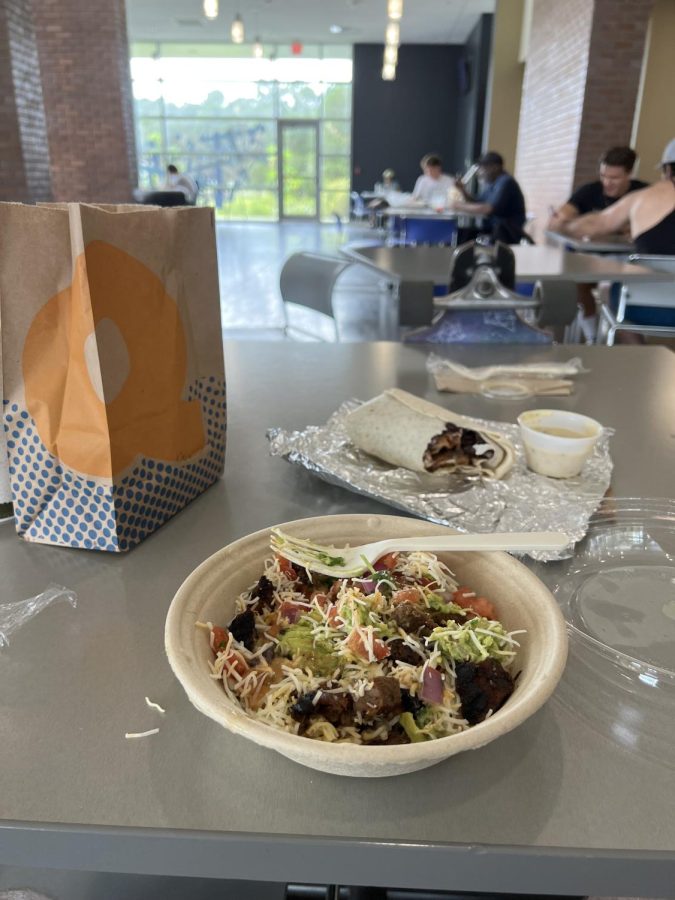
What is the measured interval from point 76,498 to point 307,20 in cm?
1238

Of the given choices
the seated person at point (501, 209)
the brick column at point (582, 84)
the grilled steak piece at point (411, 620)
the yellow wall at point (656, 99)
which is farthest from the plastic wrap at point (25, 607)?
the yellow wall at point (656, 99)

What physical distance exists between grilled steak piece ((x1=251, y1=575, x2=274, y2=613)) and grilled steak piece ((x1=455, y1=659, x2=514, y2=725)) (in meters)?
0.17

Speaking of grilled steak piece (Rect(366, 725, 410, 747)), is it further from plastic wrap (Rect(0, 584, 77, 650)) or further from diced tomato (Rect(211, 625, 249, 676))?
plastic wrap (Rect(0, 584, 77, 650))

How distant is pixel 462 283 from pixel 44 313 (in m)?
1.44

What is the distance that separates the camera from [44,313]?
67 cm

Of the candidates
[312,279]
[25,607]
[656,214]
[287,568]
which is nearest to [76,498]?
[25,607]

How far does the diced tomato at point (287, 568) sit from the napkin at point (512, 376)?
2.70 ft

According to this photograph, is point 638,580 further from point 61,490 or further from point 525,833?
point 61,490

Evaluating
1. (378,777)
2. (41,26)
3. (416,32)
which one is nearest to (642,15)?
(41,26)

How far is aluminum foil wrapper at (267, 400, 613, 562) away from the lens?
2.56 feet

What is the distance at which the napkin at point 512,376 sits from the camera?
53.2 inches

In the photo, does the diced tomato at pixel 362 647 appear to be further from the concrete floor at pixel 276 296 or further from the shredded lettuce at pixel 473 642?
the concrete floor at pixel 276 296

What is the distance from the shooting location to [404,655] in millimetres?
507

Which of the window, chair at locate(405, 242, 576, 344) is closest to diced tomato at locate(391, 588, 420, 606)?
chair at locate(405, 242, 576, 344)
